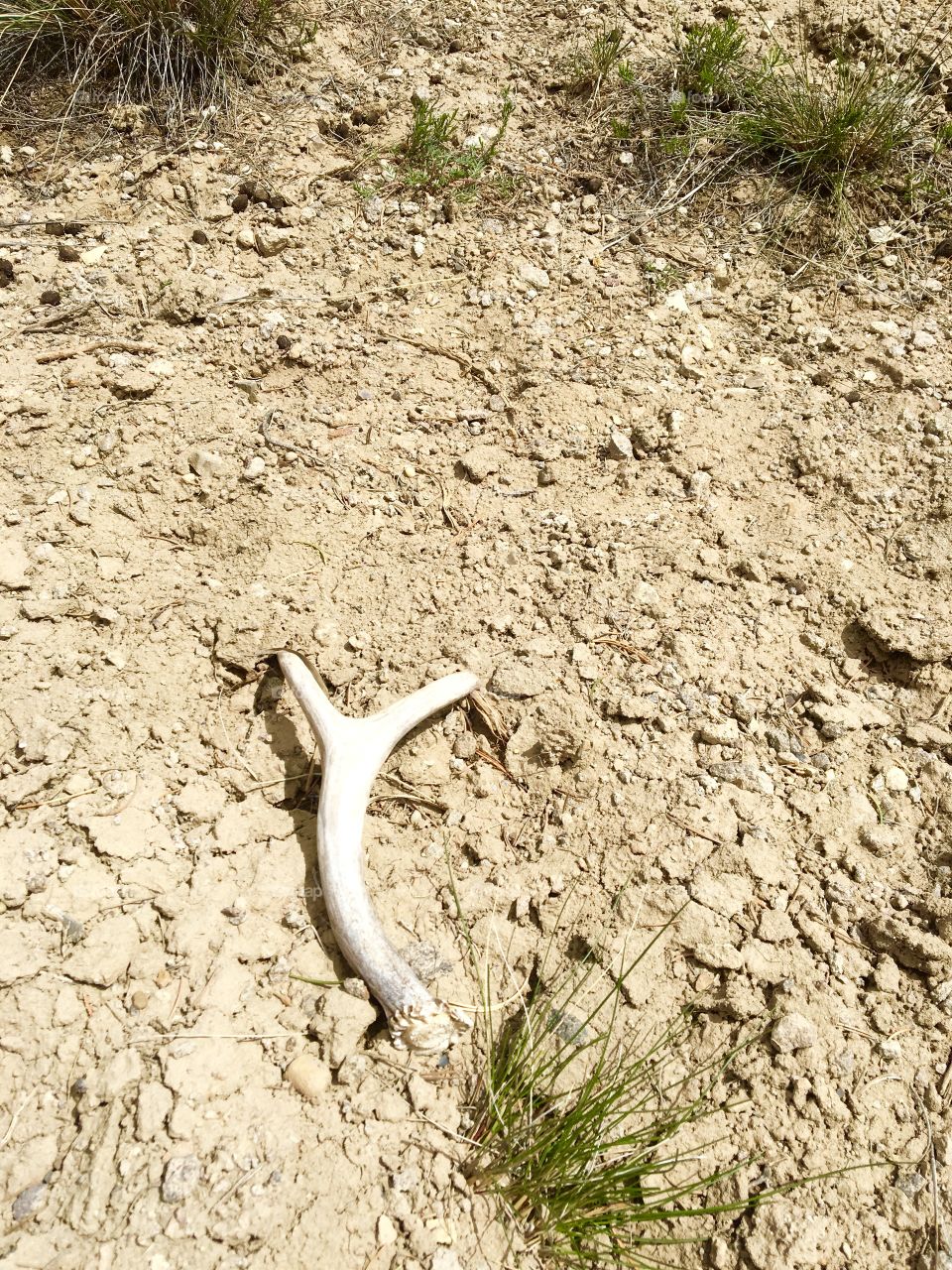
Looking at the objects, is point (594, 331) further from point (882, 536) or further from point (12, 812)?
point (12, 812)

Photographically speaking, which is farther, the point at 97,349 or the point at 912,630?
the point at 97,349

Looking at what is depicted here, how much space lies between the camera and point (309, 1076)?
1.76 meters

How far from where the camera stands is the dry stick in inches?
107

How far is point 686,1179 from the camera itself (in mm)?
1766

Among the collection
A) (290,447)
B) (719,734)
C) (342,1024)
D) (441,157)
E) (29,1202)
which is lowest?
(29,1202)

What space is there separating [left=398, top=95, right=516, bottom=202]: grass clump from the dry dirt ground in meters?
0.10

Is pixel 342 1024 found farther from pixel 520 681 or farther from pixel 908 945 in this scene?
pixel 908 945

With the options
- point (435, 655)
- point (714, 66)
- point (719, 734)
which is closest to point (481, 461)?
point (435, 655)

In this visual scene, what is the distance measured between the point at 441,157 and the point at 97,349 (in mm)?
1466

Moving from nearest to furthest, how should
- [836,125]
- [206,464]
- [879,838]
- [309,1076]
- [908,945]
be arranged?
[309,1076]
[908,945]
[879,838]
[206,464]
[836,125]

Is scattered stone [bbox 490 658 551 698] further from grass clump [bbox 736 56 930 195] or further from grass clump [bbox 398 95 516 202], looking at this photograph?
grass clump [bbox 736 56 930 195]

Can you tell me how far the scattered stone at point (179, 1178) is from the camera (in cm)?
160

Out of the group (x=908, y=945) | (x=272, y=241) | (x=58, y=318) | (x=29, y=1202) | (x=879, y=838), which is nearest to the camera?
(x=29, y=1202)

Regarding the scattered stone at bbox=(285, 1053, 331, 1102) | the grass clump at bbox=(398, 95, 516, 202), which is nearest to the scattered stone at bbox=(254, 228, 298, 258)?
the grass clump at bbox=(398, 95, 516, 202)
